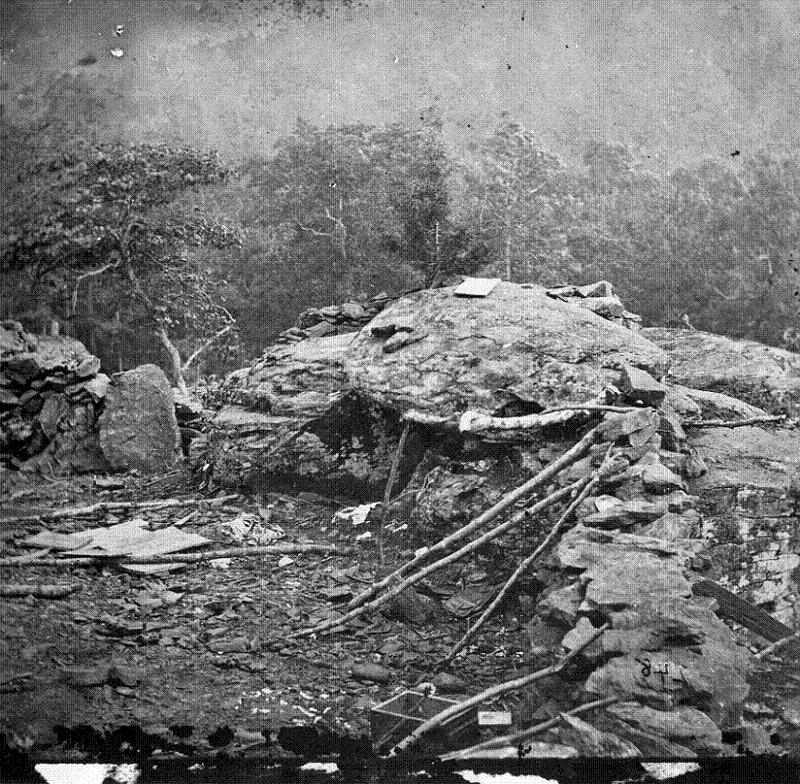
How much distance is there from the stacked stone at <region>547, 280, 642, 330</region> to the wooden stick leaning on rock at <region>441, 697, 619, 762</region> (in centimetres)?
172

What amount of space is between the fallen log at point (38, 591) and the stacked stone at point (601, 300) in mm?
2769

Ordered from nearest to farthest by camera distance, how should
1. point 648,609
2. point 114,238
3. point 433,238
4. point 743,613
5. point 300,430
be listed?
point 648,609 < point 743,613 < point 300,430 < point 433,238 < point 114,238

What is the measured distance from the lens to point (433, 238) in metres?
3.64

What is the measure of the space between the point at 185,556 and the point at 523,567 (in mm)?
1622

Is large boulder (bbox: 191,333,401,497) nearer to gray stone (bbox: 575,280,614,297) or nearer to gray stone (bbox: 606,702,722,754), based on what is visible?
gray stone (bbox: 575,280,614,297)

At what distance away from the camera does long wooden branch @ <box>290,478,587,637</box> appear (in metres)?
3.40

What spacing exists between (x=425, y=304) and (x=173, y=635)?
1.98 metres

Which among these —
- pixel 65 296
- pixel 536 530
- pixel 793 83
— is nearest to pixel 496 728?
pixel 536 530

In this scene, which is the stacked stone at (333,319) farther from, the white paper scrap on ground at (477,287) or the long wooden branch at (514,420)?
the long wooden branch at (514,420)

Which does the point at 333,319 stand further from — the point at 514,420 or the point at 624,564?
the point at 624,564

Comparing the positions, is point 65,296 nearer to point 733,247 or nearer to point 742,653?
point 733,247

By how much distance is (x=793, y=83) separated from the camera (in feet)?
11.9

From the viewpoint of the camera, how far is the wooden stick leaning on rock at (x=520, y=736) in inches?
125

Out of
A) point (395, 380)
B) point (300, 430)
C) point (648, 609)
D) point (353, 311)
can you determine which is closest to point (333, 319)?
point (353, 311)
